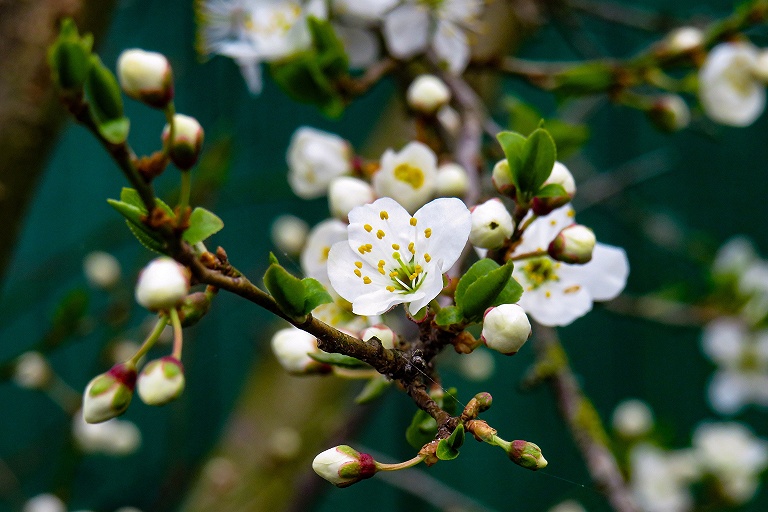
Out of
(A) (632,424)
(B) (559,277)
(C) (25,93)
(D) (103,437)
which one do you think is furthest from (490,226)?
(D) (103,437)

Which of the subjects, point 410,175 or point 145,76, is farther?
point 410,175

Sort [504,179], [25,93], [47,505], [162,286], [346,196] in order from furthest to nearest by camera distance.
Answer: [47,505], [25,93], [346,196], [504,179], [162,286]

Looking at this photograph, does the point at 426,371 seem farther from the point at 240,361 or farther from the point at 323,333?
the point at 240,361

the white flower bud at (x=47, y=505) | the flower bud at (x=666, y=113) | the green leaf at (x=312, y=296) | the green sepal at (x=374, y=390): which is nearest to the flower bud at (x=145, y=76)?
the green leaf at (x=312, y=296)

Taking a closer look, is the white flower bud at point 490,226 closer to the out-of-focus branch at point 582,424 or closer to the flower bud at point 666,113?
the out-of-focus branch at point 582,424

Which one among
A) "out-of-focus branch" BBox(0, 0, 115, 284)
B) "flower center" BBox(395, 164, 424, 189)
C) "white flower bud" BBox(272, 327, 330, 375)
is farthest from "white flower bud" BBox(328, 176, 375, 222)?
"out-of-focus branch" BBox(0, 0, 115, 284)

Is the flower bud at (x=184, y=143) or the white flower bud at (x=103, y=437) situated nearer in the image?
the flower bud at (x=184, y=143)

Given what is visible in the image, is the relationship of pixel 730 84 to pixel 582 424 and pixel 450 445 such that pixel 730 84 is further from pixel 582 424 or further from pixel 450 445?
pixel 450 445

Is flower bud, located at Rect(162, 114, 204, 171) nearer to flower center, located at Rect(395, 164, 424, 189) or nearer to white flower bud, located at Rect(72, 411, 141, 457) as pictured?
flower center, located at Rect(395, 164, 424, 189)
